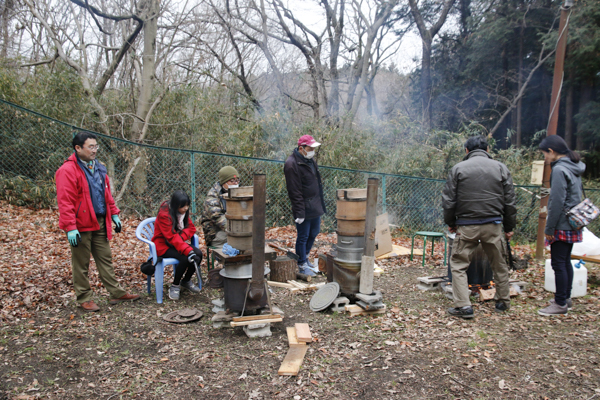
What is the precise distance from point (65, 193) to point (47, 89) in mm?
7148

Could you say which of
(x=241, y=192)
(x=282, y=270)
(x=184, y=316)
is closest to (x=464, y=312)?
(x=282, y=270)

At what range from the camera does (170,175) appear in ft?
26.4

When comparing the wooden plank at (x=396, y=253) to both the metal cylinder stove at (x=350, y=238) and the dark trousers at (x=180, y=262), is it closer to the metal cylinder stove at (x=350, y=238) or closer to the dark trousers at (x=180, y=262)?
the metal cylinder stove at (x=350, y=238)

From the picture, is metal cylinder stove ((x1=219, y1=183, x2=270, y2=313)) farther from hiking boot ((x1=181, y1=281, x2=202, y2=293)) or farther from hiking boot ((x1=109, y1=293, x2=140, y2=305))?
hiking boot ((x1=109, y1=293, x2=140, y2=305))

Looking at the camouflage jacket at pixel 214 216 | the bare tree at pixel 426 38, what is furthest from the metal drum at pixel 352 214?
the bare tree at pixel 426 38

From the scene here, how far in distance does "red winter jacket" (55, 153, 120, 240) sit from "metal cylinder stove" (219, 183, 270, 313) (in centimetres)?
146

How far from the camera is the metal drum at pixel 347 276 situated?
416cm

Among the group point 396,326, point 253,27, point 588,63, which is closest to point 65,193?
point 396,326

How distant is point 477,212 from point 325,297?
1817 millimetres

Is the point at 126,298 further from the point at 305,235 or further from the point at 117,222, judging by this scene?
the point at 305,235

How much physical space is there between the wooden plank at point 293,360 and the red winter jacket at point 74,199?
2.40 meters

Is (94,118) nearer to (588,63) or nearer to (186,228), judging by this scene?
(186,228)

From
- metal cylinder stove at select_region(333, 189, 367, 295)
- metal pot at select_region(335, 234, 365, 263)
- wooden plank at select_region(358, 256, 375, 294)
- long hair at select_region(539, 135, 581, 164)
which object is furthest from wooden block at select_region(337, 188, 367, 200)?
long hair at select_region(539, 135, 581, 164)

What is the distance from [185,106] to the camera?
10.4m
